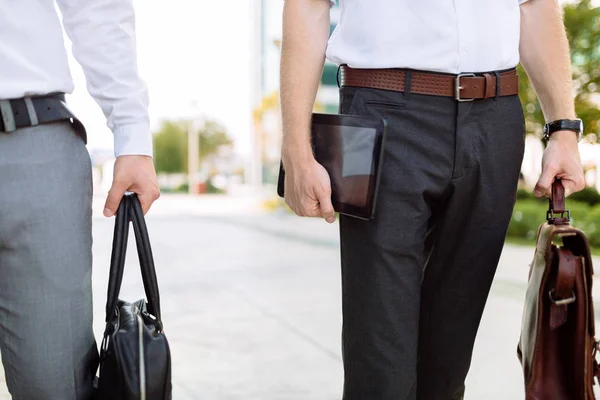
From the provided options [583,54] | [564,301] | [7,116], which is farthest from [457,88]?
[583,54]

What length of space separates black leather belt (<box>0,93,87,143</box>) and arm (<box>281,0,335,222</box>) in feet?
1.67

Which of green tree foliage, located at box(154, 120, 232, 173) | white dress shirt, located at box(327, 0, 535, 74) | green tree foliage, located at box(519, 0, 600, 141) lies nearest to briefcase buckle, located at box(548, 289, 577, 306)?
white dress shirt, located at box(327, 0, 535, 74)


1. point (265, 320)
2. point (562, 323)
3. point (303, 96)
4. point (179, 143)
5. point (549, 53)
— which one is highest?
point (549, 53)

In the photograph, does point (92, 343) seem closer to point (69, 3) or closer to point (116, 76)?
point (116, 76)

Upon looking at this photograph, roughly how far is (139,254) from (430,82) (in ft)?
2.49

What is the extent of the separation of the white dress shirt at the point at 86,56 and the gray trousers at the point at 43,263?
10 cm

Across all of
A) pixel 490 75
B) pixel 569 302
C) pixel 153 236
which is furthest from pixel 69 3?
pixel 153 236

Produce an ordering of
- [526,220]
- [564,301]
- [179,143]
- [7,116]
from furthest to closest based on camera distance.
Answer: [179,143]
[526,220]
[564,301]
[7,116]

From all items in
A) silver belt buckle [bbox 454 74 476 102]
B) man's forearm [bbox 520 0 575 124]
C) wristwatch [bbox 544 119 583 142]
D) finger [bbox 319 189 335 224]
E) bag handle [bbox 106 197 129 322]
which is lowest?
bag handle [bbox 106 197 129 322]

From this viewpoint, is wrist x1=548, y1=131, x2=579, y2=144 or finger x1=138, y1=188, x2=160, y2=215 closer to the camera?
finger x1=138, y1=188, x2=160, y2=215

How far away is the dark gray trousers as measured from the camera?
69.6 inches

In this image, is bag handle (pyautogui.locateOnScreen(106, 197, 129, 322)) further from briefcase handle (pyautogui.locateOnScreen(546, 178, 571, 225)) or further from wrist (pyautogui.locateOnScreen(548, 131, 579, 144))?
wrist (pyautogui.locateOnScreen(548, 131, 579, 144))

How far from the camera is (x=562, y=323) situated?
1739 millimetres

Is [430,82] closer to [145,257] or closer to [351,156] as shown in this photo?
[351,156]
